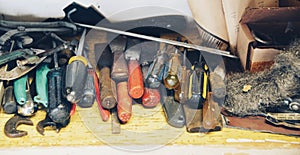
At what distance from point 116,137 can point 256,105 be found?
251 millimetres

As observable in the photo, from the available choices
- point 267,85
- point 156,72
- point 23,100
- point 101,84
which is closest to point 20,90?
point 23,100

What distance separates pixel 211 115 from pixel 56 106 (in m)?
0.27

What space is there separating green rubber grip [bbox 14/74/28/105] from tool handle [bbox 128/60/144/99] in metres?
0.19

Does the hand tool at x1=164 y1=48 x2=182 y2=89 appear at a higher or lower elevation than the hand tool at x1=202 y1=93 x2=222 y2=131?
higher

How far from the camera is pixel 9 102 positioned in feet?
2.52

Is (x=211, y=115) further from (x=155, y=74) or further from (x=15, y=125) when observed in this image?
(x=15, y=125)

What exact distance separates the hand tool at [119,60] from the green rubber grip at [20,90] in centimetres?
16

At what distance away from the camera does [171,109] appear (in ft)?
2.56

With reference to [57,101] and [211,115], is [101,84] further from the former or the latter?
[211,115]

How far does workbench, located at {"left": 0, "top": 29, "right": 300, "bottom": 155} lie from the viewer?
2.41ft

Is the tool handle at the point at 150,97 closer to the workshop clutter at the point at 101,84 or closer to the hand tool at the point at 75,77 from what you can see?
the workshop clutter at the point at 101,84

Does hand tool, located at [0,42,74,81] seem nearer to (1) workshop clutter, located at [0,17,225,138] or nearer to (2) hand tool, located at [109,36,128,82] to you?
(1) workshop clutter, located at [0,17,225,138]

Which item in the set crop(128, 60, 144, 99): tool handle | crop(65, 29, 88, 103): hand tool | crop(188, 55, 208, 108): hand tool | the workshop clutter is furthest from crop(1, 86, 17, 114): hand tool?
crop(188, 55, 208, 108): hand tool

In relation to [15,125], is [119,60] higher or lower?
higher
